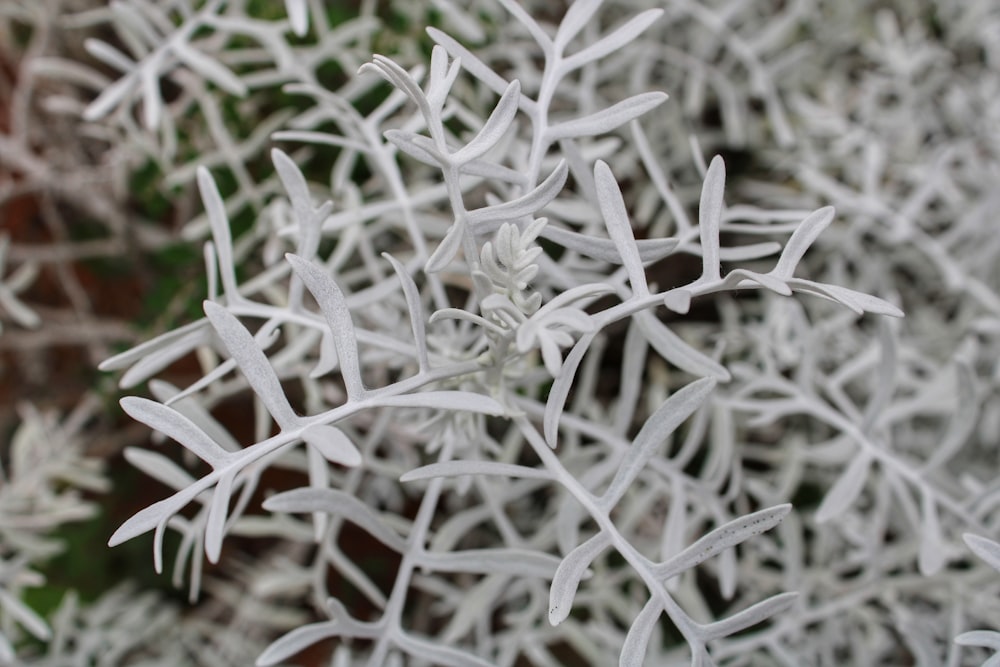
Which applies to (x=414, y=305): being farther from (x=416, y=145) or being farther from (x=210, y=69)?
(x=210, y=69)

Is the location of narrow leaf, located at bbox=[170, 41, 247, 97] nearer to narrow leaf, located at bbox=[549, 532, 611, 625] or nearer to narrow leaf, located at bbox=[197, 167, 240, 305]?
narrow leaf, located at bbox=[197, 167, 240, 305]

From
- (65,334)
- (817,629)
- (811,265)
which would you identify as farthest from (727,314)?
(65,334)

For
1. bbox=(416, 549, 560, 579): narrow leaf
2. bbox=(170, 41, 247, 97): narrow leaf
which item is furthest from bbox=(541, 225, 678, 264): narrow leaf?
bbox=(170, 41, 247, 97): narrow leaf

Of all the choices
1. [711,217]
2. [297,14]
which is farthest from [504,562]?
[297,14]

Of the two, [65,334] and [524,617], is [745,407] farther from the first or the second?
[65,334]

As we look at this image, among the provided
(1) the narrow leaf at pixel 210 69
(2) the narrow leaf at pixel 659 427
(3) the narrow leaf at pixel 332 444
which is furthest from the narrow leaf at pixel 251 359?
(1) the narrow leaf at pixel 210 69

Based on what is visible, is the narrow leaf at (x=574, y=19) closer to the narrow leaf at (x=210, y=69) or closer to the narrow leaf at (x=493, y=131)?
the narrow leaf at (x=493, y=131)
